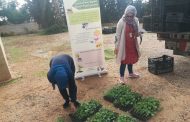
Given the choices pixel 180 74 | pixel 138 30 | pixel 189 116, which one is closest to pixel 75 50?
pixel 138 30

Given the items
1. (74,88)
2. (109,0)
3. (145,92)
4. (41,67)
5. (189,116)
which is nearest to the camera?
(189,116)

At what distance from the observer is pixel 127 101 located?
4918mm

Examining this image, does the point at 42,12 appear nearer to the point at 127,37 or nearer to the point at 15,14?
the point at 15,14

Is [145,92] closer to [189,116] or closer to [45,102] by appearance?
[189,116]

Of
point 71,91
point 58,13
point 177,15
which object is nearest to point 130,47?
point 177,15

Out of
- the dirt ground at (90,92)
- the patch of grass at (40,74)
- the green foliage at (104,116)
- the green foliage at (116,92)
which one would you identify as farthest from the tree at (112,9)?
the green foliage at (104,116)

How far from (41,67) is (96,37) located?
303 cm

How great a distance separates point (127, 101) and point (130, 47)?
1.42 metres

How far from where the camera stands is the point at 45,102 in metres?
5.61

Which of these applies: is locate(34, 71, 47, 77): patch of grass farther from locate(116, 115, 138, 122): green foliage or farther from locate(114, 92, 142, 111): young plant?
locate(116, 115, 138, 122): green foliage

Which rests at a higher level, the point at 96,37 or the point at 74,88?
the point at 96,37

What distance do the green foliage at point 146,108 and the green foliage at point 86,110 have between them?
78cm

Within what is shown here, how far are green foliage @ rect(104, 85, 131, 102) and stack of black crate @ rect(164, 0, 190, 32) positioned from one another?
193cm

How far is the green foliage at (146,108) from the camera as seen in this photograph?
4.46 metres
